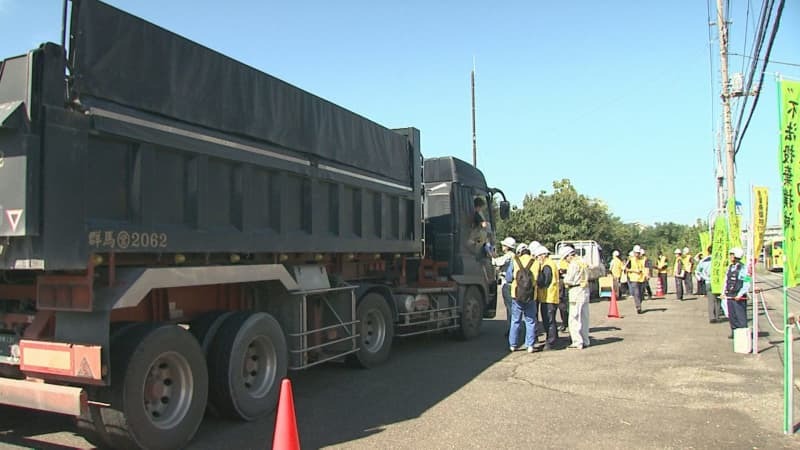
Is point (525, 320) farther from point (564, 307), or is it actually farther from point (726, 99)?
point (726, 99)

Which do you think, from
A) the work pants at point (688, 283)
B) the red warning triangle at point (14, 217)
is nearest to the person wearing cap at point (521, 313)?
the red warning triangle at point (14, 217)

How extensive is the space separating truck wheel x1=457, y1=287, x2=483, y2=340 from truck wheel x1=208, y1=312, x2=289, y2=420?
213 inches

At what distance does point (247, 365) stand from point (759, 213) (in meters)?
8.09

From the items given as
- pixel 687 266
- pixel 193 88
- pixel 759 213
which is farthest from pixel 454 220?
pixel 687 266

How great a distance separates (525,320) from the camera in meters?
10.2

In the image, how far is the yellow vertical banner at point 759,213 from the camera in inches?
364

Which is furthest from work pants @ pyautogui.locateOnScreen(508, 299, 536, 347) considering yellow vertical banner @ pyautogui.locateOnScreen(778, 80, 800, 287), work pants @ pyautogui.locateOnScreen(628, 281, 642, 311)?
work pants @ pyautogui.locateOnScreen(628, 281, 642, 311)

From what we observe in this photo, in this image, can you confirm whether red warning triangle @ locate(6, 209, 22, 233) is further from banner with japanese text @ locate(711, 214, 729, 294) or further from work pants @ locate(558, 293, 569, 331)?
banner with japanese text @ locate(711, 214, 729, 294)

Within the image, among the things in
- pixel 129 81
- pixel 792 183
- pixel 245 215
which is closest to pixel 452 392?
pixel 245 215

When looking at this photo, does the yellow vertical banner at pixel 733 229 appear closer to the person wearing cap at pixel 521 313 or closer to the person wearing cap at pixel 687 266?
the person wearing cap at pixel 521 313

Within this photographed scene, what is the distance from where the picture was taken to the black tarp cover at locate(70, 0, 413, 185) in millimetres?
4527

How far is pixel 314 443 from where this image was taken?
17.3 ft

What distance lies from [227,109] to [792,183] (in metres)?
5.51

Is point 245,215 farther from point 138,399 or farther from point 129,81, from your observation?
point 138,399
